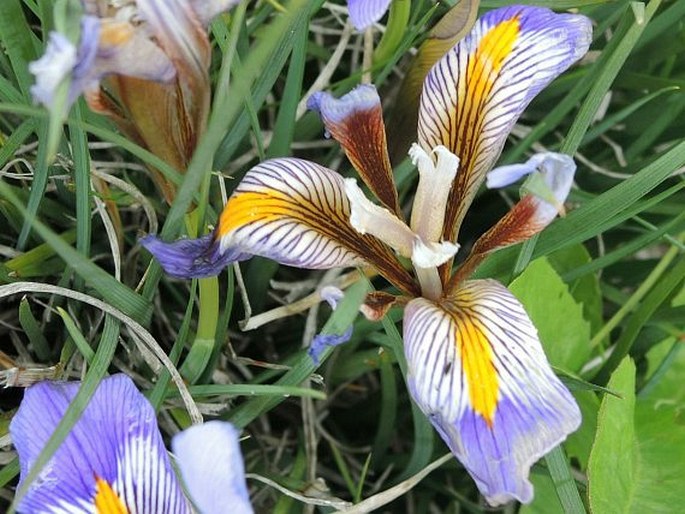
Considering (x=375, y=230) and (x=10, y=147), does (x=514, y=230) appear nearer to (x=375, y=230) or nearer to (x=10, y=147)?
(x=375, y=230)

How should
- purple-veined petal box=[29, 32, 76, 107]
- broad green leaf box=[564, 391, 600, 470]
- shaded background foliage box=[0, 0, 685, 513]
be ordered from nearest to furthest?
1. purple-veined petal box=[29, 32, 76, 107]
2. shaded background foliage box=[0, 0, 685, 513]
3. broad green leaf box=[564, 391, 600, 470]

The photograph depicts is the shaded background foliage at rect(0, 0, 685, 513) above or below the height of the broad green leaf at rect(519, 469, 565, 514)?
above

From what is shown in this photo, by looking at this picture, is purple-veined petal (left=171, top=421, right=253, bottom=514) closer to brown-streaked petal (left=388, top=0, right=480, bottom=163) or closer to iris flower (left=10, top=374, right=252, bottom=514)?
iris flower (left=10, top=374, right=252, bottom=514)

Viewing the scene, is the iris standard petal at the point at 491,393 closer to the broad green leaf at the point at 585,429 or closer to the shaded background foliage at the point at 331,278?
the shaded background foliage at the point at 331,278

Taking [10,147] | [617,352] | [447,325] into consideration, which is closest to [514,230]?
[447,325]

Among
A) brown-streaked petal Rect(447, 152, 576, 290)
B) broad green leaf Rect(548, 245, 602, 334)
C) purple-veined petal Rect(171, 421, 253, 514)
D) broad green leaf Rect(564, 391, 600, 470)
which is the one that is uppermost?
purple-veined petal Rect(171, 421, 253, 514)

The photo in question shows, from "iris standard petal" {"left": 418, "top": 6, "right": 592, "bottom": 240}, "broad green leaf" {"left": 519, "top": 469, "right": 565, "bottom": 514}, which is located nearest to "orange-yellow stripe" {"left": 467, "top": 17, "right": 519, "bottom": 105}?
"iris standard petal" {"left": 418, "top": 6, "right": 592, "bottom": 240}

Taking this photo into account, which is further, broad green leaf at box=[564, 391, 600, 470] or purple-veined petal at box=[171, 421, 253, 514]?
broad green leaf at box=[564, 391, 600, 470]
